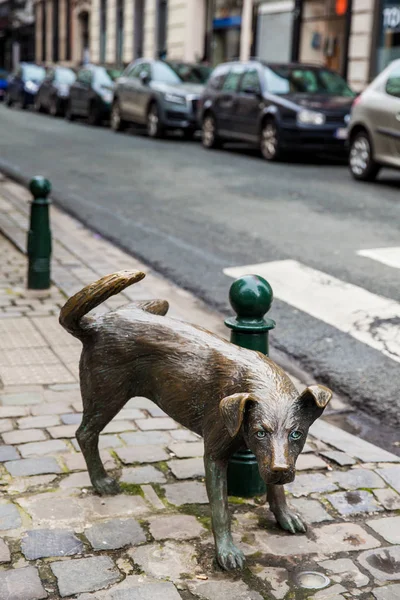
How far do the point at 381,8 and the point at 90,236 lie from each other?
14659 mm

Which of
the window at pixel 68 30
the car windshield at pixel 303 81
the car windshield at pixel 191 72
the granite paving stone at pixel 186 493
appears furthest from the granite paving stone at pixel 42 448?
the window at pixel 68 30

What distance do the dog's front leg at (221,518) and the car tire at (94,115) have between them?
21815mm

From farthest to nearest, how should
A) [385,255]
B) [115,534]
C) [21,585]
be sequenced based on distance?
[385,255], [115,534], [21,585]

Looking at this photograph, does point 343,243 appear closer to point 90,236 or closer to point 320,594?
point 90,236

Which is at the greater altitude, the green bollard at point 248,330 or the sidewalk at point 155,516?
the green bollard at point 248,330

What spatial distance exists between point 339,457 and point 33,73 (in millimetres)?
31430

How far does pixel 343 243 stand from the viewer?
28.6ft

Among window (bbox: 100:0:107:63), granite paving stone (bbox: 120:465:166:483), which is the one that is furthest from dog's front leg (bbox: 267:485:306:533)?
window (bbox: 100:0:107:63)

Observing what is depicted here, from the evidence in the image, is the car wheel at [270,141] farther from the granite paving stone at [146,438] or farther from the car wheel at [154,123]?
the granite paving stone at [146,438]

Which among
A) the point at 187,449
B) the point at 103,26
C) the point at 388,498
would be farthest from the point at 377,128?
the point at 103,26

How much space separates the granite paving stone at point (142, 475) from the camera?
3729 millimetres

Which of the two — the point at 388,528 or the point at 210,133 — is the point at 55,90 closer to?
the point at 210,133

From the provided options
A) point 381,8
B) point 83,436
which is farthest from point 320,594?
point 381,8

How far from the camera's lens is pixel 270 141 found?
52.0 ft
